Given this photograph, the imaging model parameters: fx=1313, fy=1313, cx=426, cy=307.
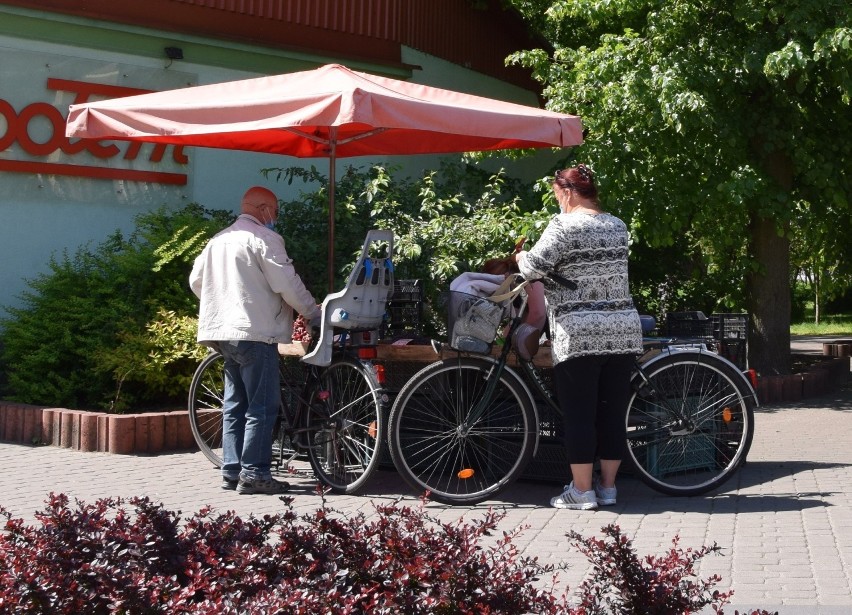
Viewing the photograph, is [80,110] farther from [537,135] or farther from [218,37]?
[218,37]

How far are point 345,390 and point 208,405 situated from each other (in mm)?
1335

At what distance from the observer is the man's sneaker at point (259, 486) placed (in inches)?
303

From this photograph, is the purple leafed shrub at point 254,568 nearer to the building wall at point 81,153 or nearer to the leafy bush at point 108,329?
the leafy bush at point 108,329

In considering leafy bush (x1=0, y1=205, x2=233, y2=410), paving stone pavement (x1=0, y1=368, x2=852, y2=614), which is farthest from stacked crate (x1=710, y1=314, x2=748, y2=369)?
leafy bush (x1=0, y1=205, x2=233, y2=410)

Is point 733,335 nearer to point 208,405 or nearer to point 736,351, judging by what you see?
point 736,351

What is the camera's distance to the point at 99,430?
9164 mm

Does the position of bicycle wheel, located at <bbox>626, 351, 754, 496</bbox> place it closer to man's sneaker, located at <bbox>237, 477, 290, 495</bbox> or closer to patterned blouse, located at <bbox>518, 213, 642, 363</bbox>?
patterned blouse, located at <bbox>518, 213, 642, 363</bbox>

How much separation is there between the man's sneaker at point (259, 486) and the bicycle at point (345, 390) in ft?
0.85

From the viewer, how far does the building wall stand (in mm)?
11914

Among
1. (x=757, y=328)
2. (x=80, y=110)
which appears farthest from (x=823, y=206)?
(x=80, y=110)

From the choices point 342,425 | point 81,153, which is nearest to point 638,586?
point 342,425

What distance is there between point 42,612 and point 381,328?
4748 mm

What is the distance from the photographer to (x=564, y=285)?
7258 millimetres

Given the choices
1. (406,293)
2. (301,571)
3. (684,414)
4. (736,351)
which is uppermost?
(406,293)
